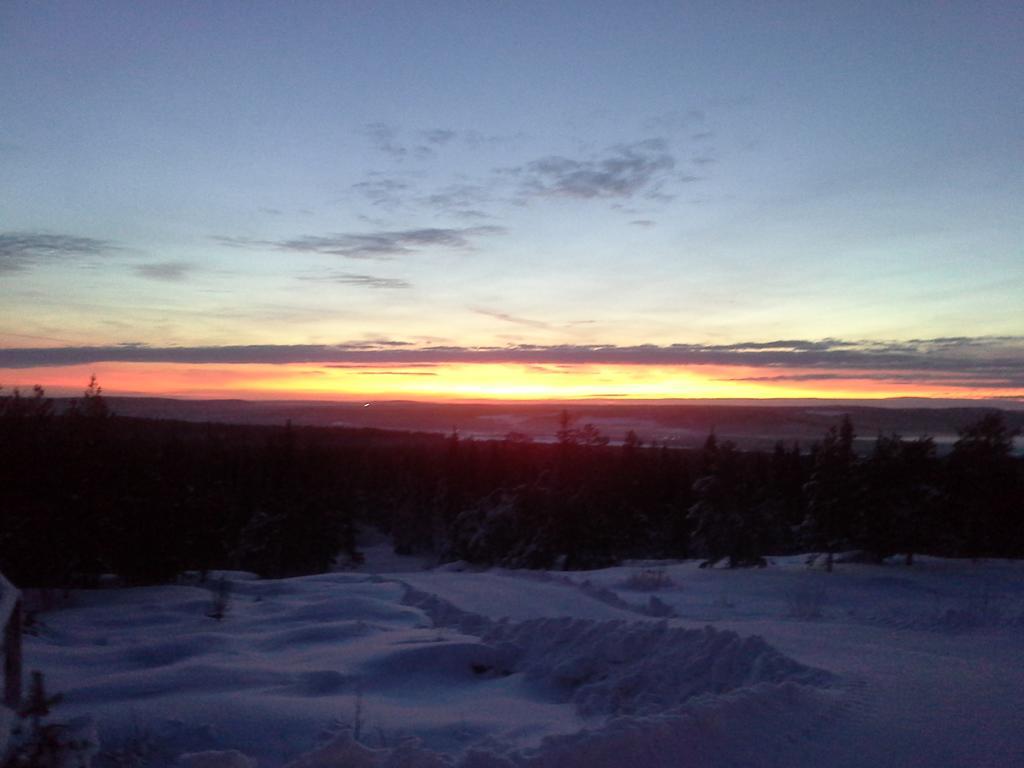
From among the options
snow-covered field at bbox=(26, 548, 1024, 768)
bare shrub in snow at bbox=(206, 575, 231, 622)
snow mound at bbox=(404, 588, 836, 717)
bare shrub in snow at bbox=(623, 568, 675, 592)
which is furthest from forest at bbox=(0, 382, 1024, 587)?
snow mound at bbox=(404, 588, 836, 717)

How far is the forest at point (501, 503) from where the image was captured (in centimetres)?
1451

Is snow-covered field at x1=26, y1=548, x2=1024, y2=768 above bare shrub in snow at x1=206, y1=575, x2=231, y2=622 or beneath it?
above

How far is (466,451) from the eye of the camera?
191 ft

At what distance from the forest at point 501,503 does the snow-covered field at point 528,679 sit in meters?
1.53

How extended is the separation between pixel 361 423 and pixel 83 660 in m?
122

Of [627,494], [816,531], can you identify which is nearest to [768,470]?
[627,494]

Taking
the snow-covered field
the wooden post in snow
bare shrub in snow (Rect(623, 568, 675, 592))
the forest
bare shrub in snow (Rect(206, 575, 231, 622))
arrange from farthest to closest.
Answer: bare shrub in snow (Rect(623, 568, 675, 592))
the forest
bare shrub in snow (Rect(206, 575, 231, 622))
the snow-covered field
the wooden post in snow

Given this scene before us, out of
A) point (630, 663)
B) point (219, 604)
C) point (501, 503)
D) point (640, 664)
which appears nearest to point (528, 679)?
point (630, 663)

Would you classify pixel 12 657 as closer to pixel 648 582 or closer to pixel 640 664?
pixel 640 664

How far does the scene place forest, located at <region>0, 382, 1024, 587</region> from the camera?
1451 cm

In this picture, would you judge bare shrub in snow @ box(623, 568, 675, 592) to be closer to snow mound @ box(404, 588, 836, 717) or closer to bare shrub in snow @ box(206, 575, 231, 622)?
snow mound @ box(404, 588, 836, 717)

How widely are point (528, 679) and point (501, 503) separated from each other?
92.9 feet

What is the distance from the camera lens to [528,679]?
875cm

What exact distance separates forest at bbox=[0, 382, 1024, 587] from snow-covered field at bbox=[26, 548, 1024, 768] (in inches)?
60.3
